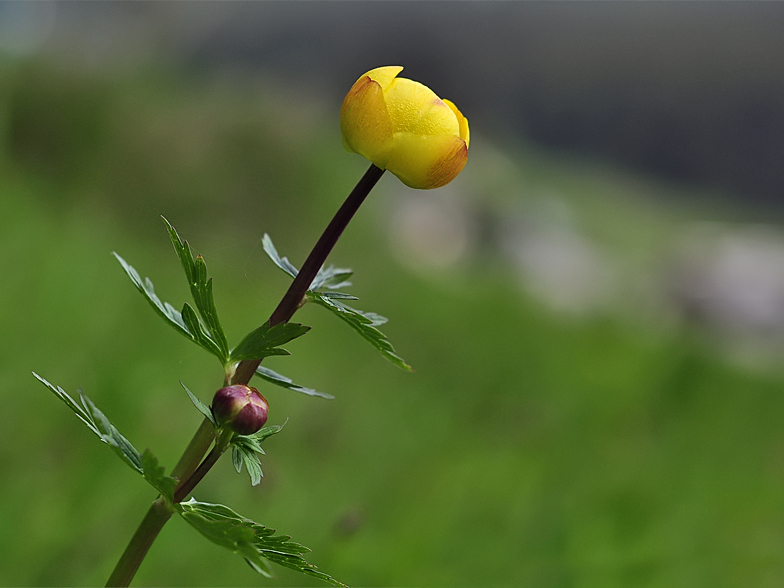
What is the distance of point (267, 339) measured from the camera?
0.25 meters

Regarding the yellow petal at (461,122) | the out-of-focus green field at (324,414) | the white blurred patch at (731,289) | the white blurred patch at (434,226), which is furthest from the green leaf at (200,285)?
the white blurred patch at (434,226)

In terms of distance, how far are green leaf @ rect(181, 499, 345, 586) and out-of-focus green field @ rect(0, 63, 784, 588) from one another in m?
0.24

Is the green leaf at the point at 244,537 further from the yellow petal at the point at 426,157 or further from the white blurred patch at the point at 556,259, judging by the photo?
the white blurred patch at the point at 556,259

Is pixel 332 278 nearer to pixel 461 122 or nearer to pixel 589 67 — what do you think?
pixel 461 122

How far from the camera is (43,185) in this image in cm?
155

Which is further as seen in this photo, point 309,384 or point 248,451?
point 309,384

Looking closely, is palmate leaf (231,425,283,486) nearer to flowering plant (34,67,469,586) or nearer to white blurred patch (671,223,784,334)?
flowering plant (34,67,469,586)

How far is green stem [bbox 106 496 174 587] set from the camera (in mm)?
257

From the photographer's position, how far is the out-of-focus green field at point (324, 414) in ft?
2.65

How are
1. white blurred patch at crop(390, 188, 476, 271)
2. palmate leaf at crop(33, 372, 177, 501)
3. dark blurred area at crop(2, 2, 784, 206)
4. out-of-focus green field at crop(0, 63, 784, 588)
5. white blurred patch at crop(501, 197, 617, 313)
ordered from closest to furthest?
palmate leaf at crop(33, 372, 177, 501) → out-of-focus green field at crop(0, 63, 784, 588) → white blurred patch at crop(501, 197, 617, 313) → white blurred patch at crop(390, 188, 476, 271) → dark blurred area at crop(2, 2, 784, 206)

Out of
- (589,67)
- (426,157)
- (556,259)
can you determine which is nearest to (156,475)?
(426,157)

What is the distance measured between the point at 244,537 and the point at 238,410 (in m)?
0.04

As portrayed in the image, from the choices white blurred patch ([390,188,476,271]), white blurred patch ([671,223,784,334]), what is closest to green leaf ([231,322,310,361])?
white blurred patch ([671,223,784,334])

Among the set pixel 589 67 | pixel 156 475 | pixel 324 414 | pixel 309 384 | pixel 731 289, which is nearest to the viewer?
pixel 156 475
